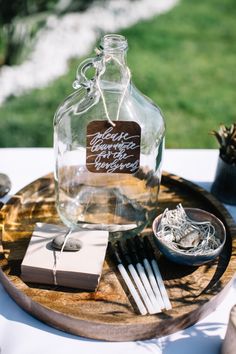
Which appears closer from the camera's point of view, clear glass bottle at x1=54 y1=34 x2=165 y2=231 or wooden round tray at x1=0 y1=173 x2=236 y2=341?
wooden round tray at x1=0 y1=173 x2=236 y2=341

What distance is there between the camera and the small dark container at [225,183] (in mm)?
987

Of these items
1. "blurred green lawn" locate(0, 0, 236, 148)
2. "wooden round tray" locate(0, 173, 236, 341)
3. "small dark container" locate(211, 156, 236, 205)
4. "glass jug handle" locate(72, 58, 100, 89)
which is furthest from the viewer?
"blurred green lawn" locate(0, 0, 236, 148)

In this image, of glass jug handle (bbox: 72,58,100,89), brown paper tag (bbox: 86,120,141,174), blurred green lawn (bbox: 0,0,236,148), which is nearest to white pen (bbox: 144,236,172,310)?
brown paper tag (bbox: 86,120,141,174)

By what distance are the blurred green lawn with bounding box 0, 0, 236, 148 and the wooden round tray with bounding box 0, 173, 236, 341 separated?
3.94 feet

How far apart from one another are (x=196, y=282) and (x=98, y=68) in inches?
14.6

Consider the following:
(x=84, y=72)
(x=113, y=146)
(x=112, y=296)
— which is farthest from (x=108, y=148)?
(x=112, y=296)

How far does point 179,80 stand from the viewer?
2.52 m

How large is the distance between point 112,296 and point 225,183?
0.35 m

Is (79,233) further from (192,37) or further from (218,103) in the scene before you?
(192,37)

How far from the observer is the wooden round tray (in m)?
0.72

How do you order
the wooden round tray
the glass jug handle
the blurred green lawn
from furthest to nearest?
the blurred green lawn
the glass jug handle
the wooden round tray

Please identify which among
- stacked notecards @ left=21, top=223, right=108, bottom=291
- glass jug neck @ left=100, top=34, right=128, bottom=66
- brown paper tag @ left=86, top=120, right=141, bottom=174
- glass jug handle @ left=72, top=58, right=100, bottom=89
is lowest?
stacked notecards @ left=21, top=223, right=108, bottom=291

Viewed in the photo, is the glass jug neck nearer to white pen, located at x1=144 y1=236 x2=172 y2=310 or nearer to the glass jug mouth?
the glass jug mouth

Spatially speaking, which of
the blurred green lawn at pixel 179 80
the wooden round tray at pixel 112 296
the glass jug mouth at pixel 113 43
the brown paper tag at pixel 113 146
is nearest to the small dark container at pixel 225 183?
the wooden round tray at pixel 112 296
